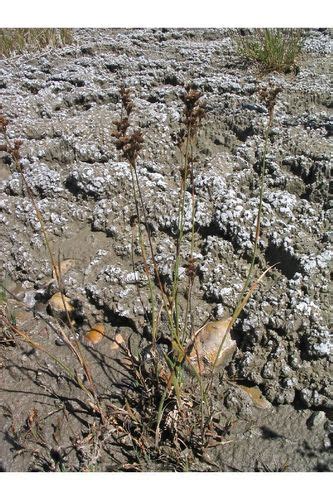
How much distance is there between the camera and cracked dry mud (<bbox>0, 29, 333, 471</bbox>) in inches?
94.7

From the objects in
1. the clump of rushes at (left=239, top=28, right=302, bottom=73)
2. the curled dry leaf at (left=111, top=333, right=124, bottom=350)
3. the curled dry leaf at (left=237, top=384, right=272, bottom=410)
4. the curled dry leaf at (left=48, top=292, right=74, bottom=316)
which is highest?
the clump of rushes at (left=239, top=28, right=302, bottom=73)

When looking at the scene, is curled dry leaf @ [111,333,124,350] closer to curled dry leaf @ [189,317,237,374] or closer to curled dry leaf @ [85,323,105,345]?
curled dry leaf @ [85,323,105,345]

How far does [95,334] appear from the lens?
2799 mm

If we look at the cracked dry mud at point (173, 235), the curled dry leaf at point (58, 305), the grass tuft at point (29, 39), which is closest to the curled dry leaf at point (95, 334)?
the cracked dry mud at point (173, 235)

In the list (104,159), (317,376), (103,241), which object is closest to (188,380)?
(317,376)

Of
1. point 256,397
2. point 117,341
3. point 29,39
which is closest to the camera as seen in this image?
point 256,397

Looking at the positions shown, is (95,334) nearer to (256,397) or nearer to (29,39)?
(256,397)

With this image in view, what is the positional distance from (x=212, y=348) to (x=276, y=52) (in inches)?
117

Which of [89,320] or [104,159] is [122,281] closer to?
[89,320]

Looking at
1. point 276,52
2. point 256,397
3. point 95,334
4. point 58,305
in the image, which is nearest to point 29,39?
point 276,52

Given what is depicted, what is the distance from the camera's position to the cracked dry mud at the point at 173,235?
240cm

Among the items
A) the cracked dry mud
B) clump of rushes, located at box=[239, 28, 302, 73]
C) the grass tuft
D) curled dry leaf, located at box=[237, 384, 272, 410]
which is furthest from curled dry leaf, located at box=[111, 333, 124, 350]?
the grass tuft

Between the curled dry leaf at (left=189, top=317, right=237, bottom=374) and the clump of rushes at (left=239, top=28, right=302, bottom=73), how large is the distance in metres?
2.77

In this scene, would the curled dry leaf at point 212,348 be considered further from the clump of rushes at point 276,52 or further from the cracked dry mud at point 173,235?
the clump of rushes at point 276,52
